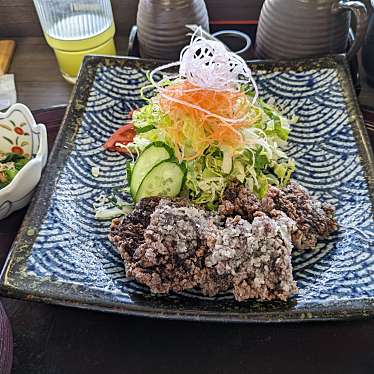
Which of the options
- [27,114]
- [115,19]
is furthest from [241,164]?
[115,19]

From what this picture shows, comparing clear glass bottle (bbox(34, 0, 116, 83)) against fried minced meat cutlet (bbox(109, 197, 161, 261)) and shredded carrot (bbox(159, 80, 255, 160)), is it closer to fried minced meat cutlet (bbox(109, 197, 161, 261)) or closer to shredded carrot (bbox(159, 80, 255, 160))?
shredded carrot (bbox(159, 80, 255, 160))

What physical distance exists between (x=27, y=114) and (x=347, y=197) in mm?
1385

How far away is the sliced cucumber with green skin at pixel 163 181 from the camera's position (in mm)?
1903

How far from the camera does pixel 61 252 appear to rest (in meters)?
1.68

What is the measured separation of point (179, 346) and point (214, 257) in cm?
30

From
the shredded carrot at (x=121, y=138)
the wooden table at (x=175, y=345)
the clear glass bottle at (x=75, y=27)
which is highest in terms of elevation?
the clear glass bottle at (x=75, y=27)

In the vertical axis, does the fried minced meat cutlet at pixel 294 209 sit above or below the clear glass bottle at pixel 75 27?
below

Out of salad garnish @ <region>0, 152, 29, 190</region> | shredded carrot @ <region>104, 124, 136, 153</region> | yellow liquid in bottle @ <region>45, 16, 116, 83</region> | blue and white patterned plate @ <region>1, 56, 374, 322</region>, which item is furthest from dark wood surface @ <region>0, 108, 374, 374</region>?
yellow liquid in bottle @ <region>45, 16, 116, 83</region>

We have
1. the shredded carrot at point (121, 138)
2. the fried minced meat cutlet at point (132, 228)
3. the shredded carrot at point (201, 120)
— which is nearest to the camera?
the fried minced meat cutlet at point (132, 228)

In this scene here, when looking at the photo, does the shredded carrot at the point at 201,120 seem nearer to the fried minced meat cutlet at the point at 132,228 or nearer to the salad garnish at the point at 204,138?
the salad garnish at the point at 204,138

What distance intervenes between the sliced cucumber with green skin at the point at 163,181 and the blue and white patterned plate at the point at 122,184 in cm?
21

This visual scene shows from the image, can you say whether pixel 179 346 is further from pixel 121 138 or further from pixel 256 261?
pixel 121 138

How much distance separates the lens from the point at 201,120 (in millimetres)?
1891

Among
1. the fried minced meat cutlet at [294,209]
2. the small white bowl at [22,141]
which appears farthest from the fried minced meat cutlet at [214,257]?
the small white bowl at [22,141]
